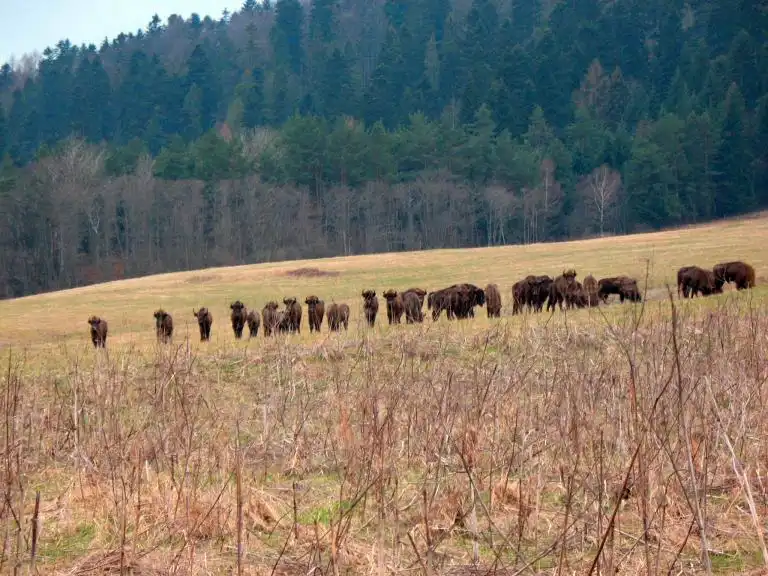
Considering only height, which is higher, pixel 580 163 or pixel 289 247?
pixel 580 163

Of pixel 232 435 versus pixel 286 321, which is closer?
pixel 232 435

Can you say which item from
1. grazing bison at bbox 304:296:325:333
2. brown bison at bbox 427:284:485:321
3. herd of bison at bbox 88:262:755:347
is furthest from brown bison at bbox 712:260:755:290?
grazing bison at bbox 304:296:325:333

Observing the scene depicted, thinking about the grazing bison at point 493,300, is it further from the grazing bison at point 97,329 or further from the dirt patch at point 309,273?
the dirt patch at point 309,273

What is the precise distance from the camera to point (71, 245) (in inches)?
3027

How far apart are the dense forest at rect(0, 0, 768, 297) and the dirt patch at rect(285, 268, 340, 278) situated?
2974 cm

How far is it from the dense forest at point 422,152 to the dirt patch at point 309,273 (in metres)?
29.7

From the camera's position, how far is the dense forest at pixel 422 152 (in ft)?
260

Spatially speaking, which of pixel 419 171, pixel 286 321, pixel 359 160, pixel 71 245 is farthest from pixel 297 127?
pixel 286 321

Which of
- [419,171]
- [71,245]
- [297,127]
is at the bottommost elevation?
[71,245]

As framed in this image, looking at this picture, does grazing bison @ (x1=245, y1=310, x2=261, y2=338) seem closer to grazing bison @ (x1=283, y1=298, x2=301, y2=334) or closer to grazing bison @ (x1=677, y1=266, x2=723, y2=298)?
grazing bison @ (x1=283, y1=298, x2=301, y2=334)

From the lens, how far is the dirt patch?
4584cm

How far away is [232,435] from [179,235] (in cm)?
7385

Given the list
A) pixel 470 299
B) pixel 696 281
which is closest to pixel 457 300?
pixel 470 299

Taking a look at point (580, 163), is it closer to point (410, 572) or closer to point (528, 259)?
point (528, 259)
